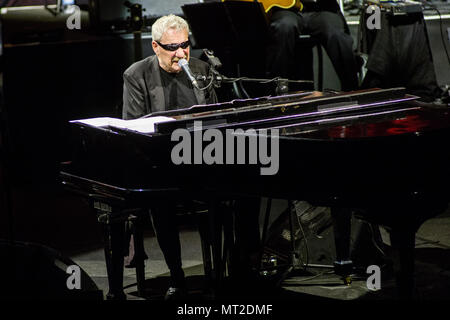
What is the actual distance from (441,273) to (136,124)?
2129 millimetres

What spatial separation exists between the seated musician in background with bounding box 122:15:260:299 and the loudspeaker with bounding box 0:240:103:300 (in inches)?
38.0

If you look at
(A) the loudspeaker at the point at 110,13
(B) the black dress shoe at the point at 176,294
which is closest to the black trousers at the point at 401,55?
(A) the loudspeaker at the point at 110,13

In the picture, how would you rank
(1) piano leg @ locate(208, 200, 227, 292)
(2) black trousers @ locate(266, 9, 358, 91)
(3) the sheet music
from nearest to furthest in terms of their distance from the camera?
(3) the sheet music < (1) piano leg @ locate(208, 200, 227, 292) < (2) black trousers @ locate(266, 9, 358, 91)

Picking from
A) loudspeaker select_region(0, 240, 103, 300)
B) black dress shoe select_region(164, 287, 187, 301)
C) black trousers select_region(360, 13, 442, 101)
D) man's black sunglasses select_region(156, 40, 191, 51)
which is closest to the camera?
loudspeaker select_region(0, 240, 103, 300)

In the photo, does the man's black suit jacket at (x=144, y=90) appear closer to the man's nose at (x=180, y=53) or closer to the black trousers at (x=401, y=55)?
the man's nose at (x=180, y=53)

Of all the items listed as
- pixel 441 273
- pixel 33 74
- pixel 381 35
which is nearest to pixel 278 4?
pixel 381 35

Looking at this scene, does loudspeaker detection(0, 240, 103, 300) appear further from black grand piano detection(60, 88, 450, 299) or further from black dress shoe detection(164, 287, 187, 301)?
black dress shoe detection(164, 287, 187, 301)

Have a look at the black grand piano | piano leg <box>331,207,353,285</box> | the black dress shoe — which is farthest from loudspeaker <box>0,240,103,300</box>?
piano leg <box>331,207,353,285</box>

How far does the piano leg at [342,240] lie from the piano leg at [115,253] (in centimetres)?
113

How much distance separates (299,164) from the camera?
11.4ft

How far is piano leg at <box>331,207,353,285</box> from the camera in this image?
4.37 meters

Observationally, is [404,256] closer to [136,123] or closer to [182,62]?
[136,123]
